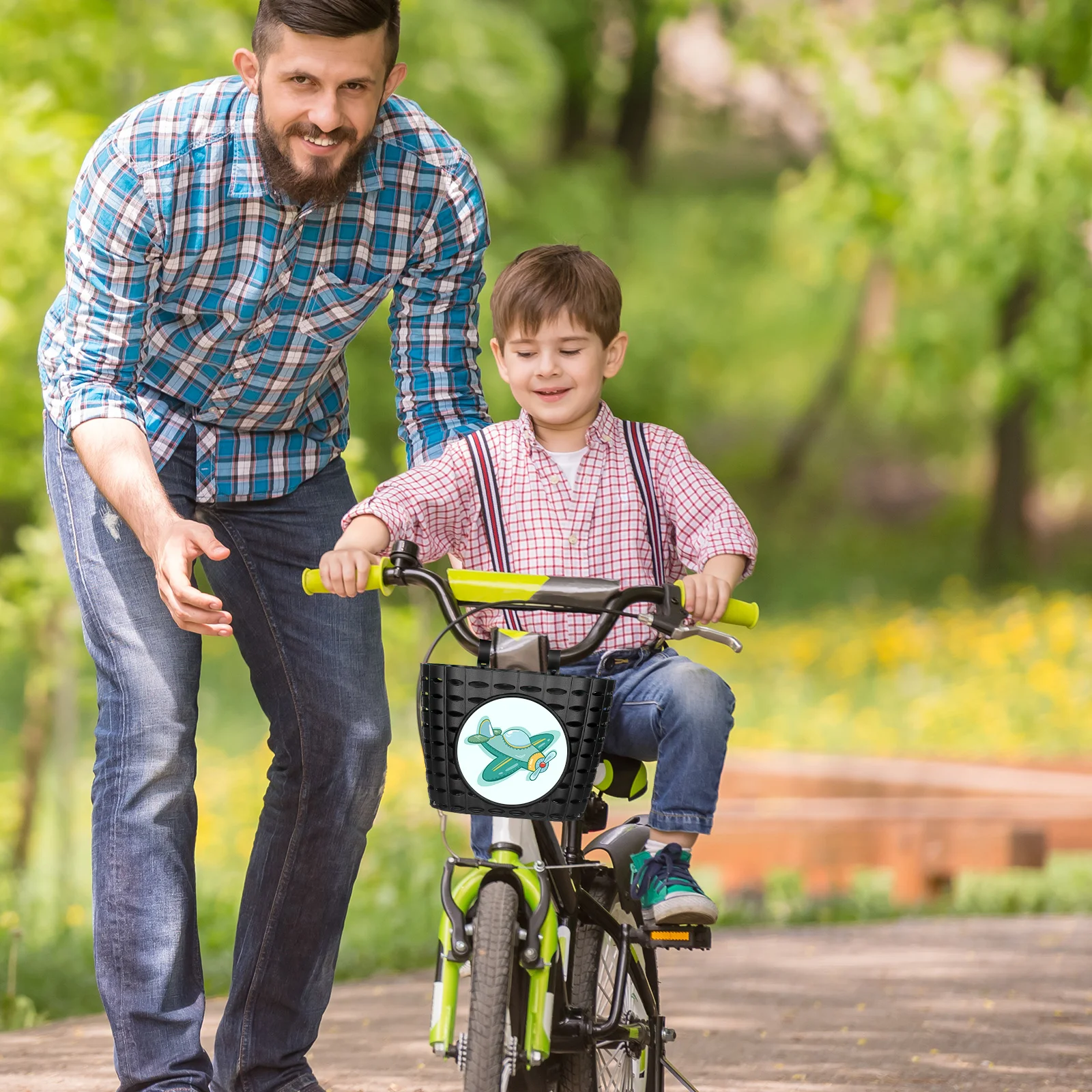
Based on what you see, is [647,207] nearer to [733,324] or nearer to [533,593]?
[733,324]

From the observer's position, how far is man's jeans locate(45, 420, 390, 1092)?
3.22m

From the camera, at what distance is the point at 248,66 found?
10.7 feet

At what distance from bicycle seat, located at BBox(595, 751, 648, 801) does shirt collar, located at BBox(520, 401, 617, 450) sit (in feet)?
2.04

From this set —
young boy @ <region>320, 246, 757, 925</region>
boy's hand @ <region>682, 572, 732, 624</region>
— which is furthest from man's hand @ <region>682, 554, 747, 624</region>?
young boy @ <region>320, 246, 757, 925</region>

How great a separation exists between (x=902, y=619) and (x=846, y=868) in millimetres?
7161

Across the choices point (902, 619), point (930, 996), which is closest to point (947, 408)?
point (902, 619)

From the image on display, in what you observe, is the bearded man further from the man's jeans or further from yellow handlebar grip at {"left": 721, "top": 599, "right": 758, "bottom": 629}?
yellow handlebar grip at {"left": 721, "top": 599, "right": 758, "bottom": 629}

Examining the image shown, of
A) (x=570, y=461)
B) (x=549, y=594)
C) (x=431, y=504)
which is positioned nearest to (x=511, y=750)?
(x=549, y=594)

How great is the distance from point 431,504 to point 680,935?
0.91 meters

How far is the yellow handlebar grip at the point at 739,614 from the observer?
9.62 feet

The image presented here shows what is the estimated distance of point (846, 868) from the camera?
24.6ft

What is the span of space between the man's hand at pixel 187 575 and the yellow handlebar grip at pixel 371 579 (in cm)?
15

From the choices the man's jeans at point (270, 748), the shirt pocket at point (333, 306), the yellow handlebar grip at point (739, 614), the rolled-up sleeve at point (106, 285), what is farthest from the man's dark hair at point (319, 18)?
the yellow handlebar grip at point (739, 614)

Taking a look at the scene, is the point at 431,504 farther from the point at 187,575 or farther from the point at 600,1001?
the point at 600,1001
